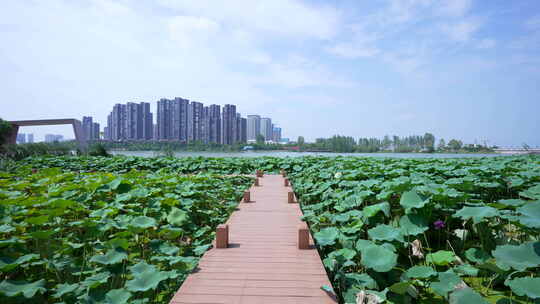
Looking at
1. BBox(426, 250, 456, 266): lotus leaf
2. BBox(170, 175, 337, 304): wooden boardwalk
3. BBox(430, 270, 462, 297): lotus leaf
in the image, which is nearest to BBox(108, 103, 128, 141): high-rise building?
BBox(170, 175, 337, 304): wooden boardwalk

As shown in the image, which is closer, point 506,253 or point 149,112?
point 506,253

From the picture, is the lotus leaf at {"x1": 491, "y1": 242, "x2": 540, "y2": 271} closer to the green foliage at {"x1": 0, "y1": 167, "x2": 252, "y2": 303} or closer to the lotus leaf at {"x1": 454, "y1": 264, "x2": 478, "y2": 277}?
the lotus leaf at {"x1": 454, "y1": 264, "x2": 478, "y2": 277}

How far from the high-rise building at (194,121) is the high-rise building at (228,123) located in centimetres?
335

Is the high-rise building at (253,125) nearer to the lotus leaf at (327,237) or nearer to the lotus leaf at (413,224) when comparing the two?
the lotus leaf at (327,237)

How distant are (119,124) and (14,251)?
41.8 m

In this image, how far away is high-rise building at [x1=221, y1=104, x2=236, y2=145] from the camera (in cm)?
4244

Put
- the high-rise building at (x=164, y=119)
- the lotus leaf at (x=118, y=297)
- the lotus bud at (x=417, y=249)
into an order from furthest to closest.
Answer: the high-rise building at (x=164, y=119), the lotus bud at (x=417, y=249), the lotus leaf at (x=118, y=297)

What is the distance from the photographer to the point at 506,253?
181cm

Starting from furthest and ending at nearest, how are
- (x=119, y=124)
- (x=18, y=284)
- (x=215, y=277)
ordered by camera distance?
(x=119, y=124)
(x=215, y=277)
(x=18, y=284)

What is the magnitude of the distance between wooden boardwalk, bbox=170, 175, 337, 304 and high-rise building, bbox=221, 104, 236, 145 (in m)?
39.1

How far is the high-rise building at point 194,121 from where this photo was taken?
39906 mm

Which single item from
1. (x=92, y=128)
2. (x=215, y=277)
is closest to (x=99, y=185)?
(x=215, y=277)

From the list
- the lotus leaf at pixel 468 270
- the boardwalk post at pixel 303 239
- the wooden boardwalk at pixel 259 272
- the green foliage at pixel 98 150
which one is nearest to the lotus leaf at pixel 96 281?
the wooden boardwalk at pixel 259 272

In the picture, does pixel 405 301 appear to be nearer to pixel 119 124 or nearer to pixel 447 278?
pixel 447 278
